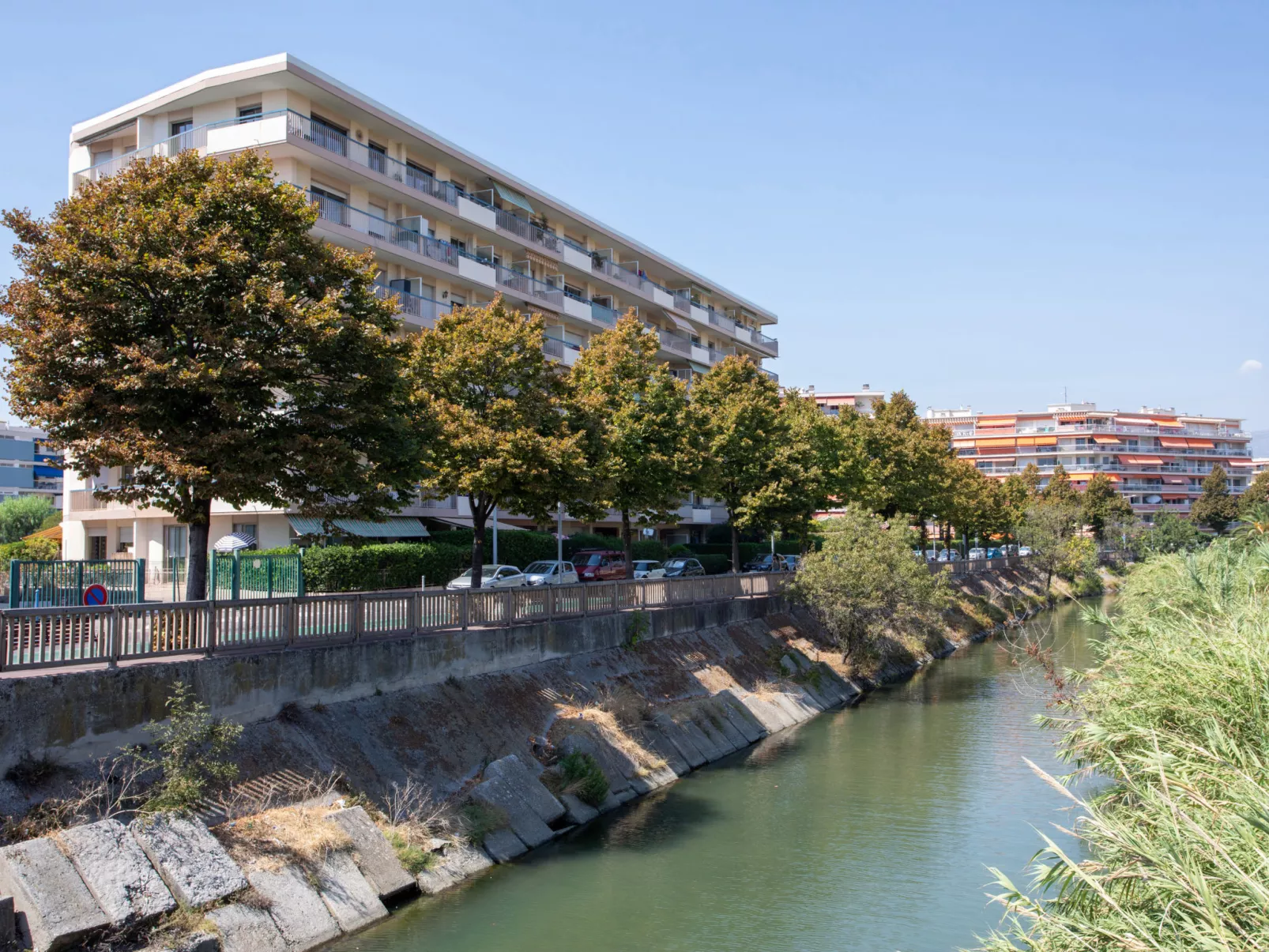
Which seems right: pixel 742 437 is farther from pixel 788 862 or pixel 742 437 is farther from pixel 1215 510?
pixel 1215 510

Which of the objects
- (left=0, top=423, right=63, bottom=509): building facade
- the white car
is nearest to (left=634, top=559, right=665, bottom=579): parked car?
the white car

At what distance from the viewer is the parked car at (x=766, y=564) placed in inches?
1950

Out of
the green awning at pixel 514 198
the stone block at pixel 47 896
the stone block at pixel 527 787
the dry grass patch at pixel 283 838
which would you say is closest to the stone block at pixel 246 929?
the dry grass patch at pixel 283 838

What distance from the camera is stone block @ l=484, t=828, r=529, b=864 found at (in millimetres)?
17438

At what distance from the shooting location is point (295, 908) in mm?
13891

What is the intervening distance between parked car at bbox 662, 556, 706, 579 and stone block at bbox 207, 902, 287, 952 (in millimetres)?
35031

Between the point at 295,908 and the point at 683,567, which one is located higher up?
the point at 683,567

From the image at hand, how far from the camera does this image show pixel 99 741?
14.4m

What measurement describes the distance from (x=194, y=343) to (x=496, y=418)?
1016 cm

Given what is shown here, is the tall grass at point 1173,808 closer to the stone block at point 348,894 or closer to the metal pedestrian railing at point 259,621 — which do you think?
the stone block at point 348,894

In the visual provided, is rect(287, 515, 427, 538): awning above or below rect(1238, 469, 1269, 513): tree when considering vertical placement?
below

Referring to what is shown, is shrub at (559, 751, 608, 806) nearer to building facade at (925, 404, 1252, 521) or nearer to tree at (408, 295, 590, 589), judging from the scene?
tree at (408, 295, 590, 589)

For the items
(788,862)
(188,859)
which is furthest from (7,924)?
(788,862)

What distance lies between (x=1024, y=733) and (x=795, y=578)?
1185cm
